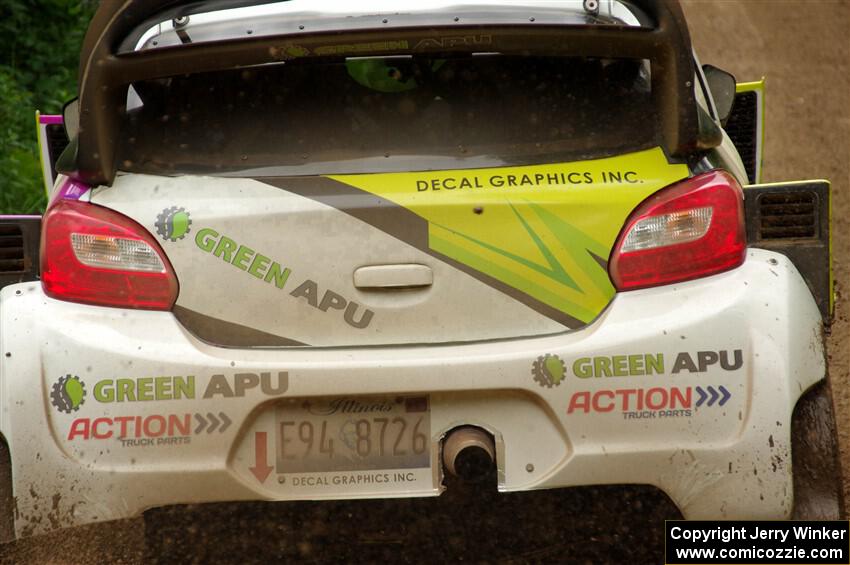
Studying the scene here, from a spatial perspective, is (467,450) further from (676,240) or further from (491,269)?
(676,240)

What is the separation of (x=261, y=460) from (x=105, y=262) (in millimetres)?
682

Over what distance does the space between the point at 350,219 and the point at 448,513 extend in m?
1.51

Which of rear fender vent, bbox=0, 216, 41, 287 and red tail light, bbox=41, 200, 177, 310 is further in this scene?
rear fender vent, bbox=0, 216, 41, 287

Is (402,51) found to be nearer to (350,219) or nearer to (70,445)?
(350,219)

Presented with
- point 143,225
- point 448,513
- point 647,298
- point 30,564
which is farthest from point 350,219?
point 30,564

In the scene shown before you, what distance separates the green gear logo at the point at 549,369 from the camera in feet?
10.4

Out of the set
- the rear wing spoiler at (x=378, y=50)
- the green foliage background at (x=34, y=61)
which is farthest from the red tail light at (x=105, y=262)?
the green foliage background at (x=34, y=61)

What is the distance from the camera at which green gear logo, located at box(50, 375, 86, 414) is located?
3.26 m

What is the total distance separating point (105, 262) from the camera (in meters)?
3.32

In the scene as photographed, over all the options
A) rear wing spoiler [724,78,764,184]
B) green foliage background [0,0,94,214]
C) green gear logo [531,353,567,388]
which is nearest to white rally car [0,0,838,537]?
green gear logo [531,353,567,388]

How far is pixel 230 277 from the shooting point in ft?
10.8

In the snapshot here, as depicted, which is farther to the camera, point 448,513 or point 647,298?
point 448,513

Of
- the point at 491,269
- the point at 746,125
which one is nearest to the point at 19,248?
the point at 491,269

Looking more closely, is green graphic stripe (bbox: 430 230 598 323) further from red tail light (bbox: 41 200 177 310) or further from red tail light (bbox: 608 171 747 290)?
red tail light (bbox: 41 200 177 310)
